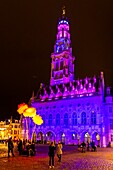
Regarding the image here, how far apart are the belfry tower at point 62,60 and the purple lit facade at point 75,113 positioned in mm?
2669

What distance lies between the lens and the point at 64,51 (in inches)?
3189

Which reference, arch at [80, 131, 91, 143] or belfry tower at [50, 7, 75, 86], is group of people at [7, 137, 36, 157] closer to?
arch at [80, 131, 91, 143]

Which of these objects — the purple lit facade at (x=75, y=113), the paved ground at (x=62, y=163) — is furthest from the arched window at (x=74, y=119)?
the paved ground at (x=62, y=163)

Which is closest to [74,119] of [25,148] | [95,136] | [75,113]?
[75,113]

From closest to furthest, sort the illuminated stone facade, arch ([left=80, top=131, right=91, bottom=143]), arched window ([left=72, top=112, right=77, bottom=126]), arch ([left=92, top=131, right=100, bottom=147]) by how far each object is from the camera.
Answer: arch ([left=92, top=131, right=100, bottom=147]), arch ([left=80, top=131, right=91, bottom=143]), arched window ([left=72, top=112, right=77, bottom=126]), the illuminated stone facade

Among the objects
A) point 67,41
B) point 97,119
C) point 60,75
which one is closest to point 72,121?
point 97,119

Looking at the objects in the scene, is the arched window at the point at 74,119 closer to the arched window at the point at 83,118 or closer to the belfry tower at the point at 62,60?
the arched window at the point at 83,118

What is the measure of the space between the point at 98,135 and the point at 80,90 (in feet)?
37.3

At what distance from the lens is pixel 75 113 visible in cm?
6350

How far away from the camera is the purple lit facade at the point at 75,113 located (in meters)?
59.1

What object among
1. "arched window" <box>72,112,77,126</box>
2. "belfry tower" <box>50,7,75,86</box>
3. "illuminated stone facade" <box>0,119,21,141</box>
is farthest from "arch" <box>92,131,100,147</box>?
"illuminated stone facade" <box>0,119,21,141</box>

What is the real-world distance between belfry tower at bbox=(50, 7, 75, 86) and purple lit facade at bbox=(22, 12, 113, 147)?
105 inches

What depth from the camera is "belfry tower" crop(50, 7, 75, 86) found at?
79688 millimetres

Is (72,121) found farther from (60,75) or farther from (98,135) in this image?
(60,75)
